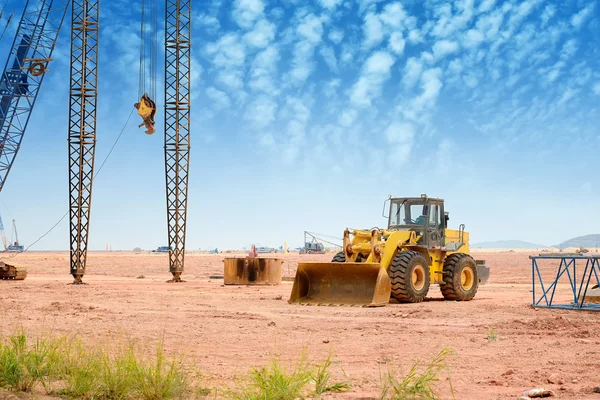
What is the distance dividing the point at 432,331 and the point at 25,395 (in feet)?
26.1

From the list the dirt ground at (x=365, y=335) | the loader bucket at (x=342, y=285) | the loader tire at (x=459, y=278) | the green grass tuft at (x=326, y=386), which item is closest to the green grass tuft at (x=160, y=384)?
the dirt ground at (x=365, y=335)

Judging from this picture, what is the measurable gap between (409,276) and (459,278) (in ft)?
9.18

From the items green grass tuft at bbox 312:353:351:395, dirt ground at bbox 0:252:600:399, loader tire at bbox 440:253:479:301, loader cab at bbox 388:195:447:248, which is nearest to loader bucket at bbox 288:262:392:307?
dirt ground at bbox 0:252:600:399

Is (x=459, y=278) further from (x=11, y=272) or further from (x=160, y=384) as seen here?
(x=11, y=272)

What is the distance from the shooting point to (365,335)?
12719mm

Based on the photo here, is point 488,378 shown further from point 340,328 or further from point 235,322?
point 235,322

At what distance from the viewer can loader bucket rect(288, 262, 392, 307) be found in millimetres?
17469

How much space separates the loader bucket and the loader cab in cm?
276

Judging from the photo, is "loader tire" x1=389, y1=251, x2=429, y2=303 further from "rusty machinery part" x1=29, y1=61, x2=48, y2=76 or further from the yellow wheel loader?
"rusty machinery part" x1=29, y1=61, x2=48, y2=76

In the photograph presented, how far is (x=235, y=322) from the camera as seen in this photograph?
14.7 metres

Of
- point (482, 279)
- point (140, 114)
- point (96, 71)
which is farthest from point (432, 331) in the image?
point (96, 71)

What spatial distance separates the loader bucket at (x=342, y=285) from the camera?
17.5m

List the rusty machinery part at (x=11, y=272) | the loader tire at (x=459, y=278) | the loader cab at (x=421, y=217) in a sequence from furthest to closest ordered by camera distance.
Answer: the rusty machinery part at (x=11, y=272)
the loader tire at (x=459, y=278)
the loader cab at (x=421, y=217)

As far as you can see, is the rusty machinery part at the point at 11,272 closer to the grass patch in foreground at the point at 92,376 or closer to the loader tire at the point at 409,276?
the loader tire at the point at 409,276
